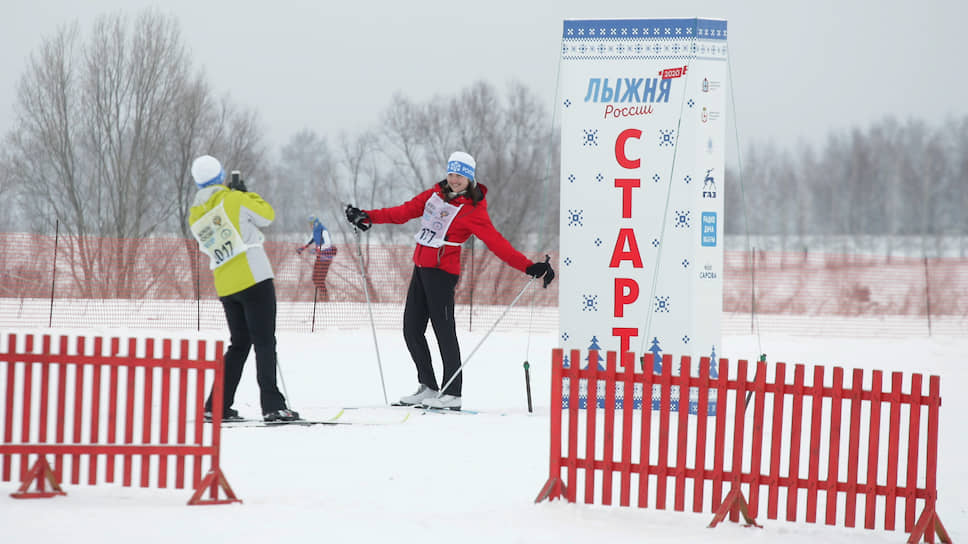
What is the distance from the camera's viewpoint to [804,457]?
6109 mm

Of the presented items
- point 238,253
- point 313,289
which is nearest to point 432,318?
point 238,253

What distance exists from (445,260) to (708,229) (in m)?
2.11

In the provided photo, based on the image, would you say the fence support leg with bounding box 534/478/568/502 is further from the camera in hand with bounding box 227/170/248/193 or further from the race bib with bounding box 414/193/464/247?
the camera in hand with bounding box 227/170/248/193

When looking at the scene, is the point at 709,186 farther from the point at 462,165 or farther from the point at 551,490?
the point at 551,490

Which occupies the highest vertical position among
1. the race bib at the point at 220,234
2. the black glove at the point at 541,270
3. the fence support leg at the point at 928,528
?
the race bib at the point at 220,234

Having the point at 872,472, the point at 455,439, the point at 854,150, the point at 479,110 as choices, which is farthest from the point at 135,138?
the point at 854,150

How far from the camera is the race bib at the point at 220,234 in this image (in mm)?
5758

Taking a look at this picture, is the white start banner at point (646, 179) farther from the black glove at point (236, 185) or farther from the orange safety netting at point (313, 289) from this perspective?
the orange safety netting at point (313, 289)

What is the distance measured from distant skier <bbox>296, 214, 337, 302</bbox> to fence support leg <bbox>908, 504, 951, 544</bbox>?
1495cm

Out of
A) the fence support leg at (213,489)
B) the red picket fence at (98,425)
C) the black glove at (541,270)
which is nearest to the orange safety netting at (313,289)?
the black glove at (541,270)

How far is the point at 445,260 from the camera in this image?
6820 millimetres

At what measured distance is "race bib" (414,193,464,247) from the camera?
6781 mm

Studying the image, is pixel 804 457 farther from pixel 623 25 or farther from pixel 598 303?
pixel 623 25

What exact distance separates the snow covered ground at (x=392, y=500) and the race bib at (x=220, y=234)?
114cm
